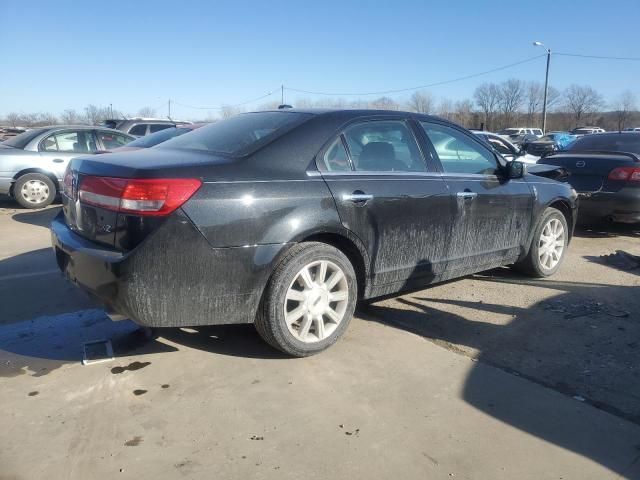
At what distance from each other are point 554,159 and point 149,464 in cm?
724

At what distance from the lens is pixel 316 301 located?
11.2ft

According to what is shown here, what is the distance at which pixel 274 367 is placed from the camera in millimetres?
3312

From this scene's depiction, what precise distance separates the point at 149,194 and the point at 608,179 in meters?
6.28

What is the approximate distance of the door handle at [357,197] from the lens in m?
3.46

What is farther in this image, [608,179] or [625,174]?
[608,179]

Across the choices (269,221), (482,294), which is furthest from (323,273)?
(482,294)

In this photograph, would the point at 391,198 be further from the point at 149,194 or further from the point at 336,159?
the point at 149,194

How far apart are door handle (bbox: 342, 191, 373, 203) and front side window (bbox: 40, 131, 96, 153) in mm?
7834

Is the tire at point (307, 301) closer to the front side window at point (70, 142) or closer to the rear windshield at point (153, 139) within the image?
the rear windshield at point (153, 139)

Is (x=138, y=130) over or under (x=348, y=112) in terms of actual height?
over

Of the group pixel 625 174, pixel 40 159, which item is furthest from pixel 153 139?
pixel 625 174

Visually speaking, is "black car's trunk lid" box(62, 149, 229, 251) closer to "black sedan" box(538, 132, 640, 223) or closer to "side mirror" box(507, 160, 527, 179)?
"side mirror" box(507, 160, 527, 179)

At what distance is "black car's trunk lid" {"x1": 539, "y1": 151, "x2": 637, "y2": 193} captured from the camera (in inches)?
278

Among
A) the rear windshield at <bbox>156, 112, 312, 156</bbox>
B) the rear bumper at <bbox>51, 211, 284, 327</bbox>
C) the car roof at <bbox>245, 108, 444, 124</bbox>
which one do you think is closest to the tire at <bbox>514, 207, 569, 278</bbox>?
the car roof at <bbox>245, 108, 444, 124</bbox>
